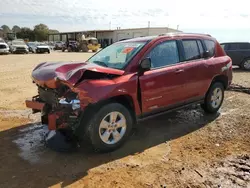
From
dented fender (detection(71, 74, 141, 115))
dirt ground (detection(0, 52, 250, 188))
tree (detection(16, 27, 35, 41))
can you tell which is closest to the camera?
dirt ground (detection(0, 52, 250, 188))

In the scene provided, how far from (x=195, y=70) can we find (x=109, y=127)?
2322 mm

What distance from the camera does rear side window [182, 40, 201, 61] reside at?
5.31 m

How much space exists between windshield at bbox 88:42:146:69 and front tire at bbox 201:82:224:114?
219 cm

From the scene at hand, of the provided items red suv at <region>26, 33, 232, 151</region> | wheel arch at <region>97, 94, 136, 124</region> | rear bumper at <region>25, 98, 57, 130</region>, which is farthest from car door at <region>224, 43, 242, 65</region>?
rear bumper at <region>25, 98, 57, 130</region>

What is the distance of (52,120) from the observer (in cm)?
391

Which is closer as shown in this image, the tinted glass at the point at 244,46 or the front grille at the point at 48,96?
the front grille at the point at 48,96

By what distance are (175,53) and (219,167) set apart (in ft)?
7.59

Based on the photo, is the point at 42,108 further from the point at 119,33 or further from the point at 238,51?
the point at 119,33

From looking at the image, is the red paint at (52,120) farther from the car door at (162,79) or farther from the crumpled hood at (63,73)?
the car door at (162,79)

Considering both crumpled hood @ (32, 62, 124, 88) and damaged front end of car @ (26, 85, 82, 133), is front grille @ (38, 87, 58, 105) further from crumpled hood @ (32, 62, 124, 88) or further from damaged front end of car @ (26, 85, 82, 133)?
crumpled hood @ (32, 62, 124, 88)

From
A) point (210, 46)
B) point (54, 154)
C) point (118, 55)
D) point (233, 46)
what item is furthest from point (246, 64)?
point (54, 154)

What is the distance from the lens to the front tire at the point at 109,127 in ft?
12.7

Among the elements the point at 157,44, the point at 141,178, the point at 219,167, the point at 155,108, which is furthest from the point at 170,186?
the point at 157,44

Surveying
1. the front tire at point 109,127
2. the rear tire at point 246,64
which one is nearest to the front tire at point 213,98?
the front tire at point 109,127
